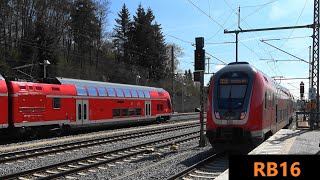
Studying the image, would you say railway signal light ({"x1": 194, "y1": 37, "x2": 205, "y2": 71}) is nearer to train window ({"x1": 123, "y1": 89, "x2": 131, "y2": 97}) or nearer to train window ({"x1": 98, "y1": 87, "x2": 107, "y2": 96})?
train window ({"x1": 98, "y1": 87, "x2": 107, "y2": 96})

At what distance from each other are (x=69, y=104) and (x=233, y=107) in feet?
41.6

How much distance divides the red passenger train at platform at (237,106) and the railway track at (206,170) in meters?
0.69

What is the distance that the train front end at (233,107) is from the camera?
43.6ft

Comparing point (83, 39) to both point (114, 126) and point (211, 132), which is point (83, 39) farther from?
point (211, 132)

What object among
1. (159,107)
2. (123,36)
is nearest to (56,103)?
(159,107)

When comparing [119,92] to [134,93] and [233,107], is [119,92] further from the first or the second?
[233,107]

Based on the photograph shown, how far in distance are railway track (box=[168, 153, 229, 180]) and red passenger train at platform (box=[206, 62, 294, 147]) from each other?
2.27 ft

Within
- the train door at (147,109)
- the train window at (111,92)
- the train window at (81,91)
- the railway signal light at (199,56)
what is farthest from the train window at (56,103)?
the train door at (147,109)

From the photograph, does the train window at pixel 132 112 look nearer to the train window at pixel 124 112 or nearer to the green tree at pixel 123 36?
the train window at pixel 124 112

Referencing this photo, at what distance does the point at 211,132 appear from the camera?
13.8 m

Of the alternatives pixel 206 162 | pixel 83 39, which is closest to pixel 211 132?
pixel 206 162

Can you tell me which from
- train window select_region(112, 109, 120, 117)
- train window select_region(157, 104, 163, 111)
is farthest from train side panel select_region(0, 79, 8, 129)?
train window select_region(157, 104, 163, 111)

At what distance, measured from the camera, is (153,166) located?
485 inches

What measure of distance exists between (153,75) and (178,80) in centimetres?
1196
